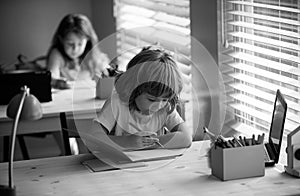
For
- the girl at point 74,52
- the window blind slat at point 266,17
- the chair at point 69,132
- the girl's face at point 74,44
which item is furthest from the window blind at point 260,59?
the girl's face at point 74,44

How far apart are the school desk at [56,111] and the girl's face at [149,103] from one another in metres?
Result: 0.65

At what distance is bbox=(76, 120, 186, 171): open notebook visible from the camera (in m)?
2.25

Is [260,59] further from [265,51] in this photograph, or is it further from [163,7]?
[163,7]

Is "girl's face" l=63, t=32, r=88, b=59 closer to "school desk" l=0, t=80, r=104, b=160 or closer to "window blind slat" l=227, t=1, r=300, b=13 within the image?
"school desk" l=0, t=80, r=104, b=160

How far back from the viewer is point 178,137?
8.00ft

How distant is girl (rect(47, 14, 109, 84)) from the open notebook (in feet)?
7.40

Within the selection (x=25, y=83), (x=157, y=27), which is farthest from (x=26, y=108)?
(x=157, y=27)

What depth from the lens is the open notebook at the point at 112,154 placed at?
7.38 feet

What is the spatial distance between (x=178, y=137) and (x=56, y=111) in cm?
102

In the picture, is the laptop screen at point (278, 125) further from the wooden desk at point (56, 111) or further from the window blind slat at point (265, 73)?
the wooden desk at point (56, 111)

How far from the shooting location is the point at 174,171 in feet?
7.16

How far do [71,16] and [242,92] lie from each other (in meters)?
2.13

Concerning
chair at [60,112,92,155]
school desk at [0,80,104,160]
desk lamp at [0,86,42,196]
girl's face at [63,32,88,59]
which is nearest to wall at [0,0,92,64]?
girl's face at [63,32,88,59]

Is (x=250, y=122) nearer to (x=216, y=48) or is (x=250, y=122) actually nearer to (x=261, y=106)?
(x=261, y=106)
